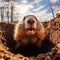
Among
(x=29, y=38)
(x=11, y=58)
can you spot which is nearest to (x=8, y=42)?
(x=29, y=38)

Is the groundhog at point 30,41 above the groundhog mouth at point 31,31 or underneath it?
underneath

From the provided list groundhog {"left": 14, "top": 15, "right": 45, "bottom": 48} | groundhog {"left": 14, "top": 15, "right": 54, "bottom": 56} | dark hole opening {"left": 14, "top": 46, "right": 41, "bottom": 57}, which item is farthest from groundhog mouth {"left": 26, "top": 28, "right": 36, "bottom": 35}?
dark hole opening {"left": 14, "top": 46, "right": 41, "bottom": 57}

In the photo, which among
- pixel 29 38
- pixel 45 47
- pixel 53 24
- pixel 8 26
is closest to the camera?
pixel 29 38

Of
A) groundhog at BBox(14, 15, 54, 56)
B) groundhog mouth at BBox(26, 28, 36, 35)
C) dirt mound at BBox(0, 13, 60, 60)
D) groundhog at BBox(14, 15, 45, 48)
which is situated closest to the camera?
dirt mound at BBox(0, 13, 60, 60)

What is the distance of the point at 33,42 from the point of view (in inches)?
350

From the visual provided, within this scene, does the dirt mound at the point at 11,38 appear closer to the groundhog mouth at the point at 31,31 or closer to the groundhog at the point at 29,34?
the groundhog at the point at 29,34

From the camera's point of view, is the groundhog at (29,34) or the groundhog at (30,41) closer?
the groundhog at (29,34)

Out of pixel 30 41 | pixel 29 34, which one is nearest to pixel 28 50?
pixel 30 41

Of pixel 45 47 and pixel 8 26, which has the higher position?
pixel 8 26

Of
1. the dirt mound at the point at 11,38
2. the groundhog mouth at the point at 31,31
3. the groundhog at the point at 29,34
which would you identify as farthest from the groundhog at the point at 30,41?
the dirt mound at the point at 11,38

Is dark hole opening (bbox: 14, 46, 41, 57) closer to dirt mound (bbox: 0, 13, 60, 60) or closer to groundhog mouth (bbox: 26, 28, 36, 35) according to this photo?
dirt mound (bbox: 0, 13, 60, 60)

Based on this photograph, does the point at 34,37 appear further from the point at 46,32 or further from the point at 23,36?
the point at 46,32

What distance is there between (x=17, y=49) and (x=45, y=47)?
138 cm

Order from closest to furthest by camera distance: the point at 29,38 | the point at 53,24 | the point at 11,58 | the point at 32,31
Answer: the point at 11,58 → the point at 32,31 → the point at 29,38 → the point at 53,24
